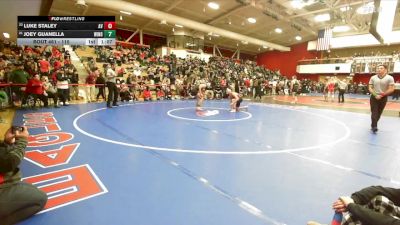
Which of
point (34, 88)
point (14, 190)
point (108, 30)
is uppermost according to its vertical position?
point (108, 30)

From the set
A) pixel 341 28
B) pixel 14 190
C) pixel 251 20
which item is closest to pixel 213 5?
pixel 251 20

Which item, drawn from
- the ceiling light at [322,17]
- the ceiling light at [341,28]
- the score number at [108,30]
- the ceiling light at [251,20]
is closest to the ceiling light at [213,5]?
the ceiling light at [251,20]

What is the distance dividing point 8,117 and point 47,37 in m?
2.62

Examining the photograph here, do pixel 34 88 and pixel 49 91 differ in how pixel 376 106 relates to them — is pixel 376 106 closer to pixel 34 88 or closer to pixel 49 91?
pixel 34 88

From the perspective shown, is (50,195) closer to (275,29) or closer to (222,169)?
(222,169)

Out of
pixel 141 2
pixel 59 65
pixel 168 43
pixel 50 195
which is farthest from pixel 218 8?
pixel 50 195

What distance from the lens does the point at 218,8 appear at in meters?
20.5

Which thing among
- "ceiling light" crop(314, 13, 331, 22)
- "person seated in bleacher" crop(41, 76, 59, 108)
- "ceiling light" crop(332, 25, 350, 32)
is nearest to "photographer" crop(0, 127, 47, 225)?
"person seated in bleacher" crop(41, 76, 59, 108)
